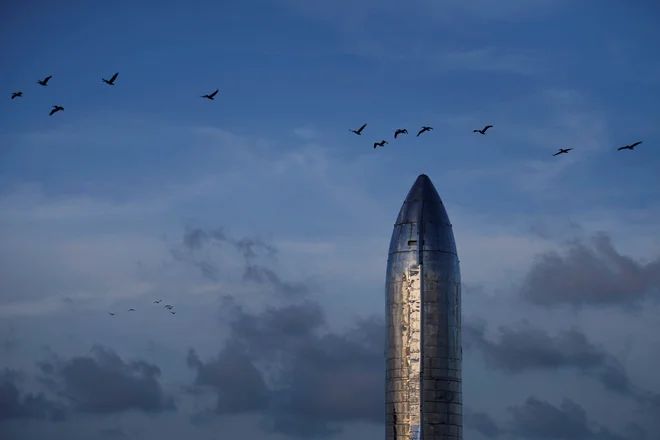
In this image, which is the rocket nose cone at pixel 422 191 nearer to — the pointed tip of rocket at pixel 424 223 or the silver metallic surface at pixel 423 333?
the pointed tip of rocket at pixel 424 223

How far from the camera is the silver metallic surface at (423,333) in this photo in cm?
10231

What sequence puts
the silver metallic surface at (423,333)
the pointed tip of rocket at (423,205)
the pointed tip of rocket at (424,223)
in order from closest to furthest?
the silver metallic surface at (423,333) → the pointed tip of rocket at (424,223) → the pointed tip of rocket at (423,205)

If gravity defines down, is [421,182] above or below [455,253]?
above

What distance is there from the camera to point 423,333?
103 m

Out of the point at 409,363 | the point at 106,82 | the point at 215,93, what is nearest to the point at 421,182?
the point at 409,363

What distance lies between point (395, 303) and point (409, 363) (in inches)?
239

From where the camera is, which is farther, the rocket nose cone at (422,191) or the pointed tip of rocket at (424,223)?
the rocket nose cone at (422,191)

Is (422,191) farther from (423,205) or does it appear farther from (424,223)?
(424,223)

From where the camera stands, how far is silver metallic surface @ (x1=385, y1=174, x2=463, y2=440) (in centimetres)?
10231

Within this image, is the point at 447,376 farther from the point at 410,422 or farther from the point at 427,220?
the point at 427,220

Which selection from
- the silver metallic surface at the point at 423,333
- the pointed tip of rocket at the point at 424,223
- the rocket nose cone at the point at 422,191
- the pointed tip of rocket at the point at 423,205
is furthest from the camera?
the rocket nose cone at the point at 422,191

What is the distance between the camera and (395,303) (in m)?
105

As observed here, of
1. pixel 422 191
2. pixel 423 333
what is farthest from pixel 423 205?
pixel 423 333

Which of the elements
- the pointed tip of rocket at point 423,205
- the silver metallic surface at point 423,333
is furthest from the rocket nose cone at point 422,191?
the silver metallic surface at point 423,333
